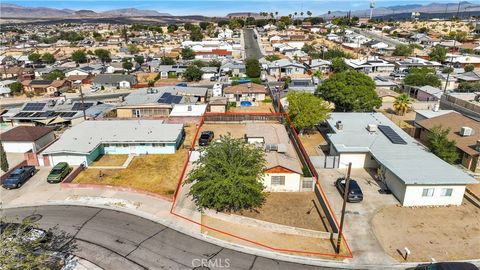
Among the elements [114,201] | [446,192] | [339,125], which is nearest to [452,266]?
[446,192]

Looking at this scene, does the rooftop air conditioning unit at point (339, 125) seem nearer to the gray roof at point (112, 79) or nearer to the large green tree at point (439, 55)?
the gray roof at point (112, 79)

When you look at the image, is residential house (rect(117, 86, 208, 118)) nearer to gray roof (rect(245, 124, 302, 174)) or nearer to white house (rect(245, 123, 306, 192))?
gray roof (rect(245, 124, 302, 174))

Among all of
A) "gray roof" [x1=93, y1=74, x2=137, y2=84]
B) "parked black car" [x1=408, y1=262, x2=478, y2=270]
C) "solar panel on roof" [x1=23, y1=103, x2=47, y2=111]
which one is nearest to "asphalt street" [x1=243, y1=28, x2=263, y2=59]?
"gray roof" [x1=93, y1=74, x2=137, y2=84]

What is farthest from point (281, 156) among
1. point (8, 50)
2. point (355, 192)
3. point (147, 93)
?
point (8, 50)

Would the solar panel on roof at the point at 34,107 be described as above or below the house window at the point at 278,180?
above

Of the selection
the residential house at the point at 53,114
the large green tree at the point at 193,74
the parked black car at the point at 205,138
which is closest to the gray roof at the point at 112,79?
the large green tree at the point at 193,74

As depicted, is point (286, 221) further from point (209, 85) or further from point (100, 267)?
point (209, 85)

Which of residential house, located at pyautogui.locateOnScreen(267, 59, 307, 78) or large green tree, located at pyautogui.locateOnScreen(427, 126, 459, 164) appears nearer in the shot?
large green tree, located at pyautogui.locateOnScreen(427, 126, 459, 164)
